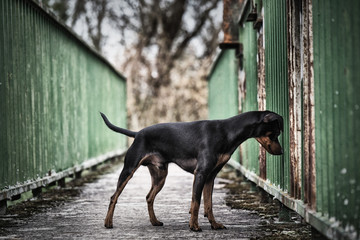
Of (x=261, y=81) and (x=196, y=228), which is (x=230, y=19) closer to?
(x=261, y=81)

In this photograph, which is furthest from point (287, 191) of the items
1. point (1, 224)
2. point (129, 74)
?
point (129, 74)

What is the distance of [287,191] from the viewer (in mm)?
5859

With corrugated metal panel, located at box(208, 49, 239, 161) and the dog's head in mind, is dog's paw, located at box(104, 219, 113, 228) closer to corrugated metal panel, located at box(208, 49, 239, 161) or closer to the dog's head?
the dog's head

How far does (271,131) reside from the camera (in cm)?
566

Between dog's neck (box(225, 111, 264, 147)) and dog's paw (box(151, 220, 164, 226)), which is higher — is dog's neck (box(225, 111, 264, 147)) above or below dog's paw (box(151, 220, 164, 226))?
above

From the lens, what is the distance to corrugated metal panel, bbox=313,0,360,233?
3672mm

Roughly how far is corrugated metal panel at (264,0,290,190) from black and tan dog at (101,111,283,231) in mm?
336

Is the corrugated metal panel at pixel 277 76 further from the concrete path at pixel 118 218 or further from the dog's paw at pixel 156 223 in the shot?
the dog's paw at pixel 156 223

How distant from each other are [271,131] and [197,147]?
0.77 m

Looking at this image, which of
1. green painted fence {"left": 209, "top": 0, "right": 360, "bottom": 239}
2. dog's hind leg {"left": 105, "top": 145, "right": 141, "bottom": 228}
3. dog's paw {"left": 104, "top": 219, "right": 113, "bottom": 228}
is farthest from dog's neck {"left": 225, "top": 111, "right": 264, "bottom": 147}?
dog's paw {"left": 104, "top": 219, "right": 113, "bottom": 228}

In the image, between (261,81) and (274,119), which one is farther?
(261,81)

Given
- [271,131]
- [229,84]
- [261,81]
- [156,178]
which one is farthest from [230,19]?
[271,131]

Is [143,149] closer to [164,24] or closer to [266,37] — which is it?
[266,37]

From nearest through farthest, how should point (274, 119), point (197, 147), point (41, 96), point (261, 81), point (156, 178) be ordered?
point (274, 119), point (197, 147), point (156, 178), point (261, 81), point (41, 96)
